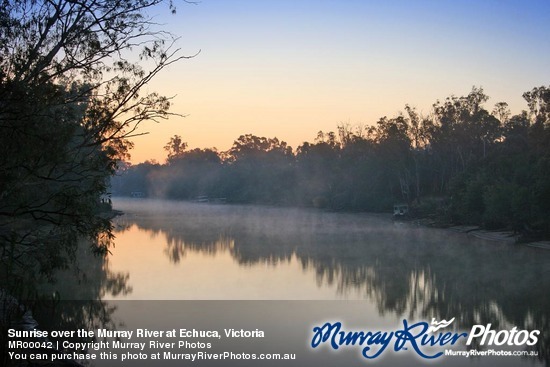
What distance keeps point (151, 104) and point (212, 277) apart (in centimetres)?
998

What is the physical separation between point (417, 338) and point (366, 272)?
26.6 feet

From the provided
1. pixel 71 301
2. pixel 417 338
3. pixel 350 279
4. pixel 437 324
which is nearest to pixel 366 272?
pixel 350 279

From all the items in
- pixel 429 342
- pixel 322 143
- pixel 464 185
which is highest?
pixel 322 143

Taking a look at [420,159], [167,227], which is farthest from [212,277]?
[420,159]

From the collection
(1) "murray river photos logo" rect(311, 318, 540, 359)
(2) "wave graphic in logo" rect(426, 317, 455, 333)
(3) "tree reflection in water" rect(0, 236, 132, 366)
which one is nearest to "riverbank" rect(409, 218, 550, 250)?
(2) "wave graphic in logo" rect(426, 317, 455, 333)

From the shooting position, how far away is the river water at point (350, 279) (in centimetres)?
1330

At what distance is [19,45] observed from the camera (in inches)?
340

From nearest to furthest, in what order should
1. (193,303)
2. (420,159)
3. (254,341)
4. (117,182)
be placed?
(254,341) → (193,303) → (420,159) → (117,182)

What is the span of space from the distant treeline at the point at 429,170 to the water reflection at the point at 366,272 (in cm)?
325

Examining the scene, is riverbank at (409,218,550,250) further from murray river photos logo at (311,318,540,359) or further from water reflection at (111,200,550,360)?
murray river photos logo at (311,318,540,359)

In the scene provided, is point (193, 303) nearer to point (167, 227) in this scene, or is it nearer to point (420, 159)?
point (167, 227)

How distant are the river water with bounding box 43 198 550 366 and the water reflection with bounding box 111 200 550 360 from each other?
1.4 inches

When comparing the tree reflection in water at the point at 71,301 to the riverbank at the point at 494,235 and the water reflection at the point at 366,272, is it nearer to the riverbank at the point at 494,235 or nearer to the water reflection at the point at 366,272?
the water reflection at the point at 366,272

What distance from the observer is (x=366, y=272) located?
19500mm
